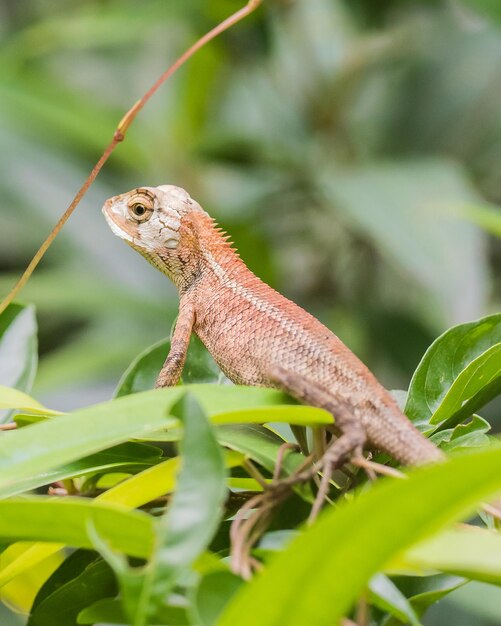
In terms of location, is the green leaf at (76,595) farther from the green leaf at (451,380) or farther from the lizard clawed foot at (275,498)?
the green leaf at (451,380)

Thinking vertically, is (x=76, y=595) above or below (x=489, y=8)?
below

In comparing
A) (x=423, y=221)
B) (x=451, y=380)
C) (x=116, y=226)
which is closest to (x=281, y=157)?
(x=423, y=221)

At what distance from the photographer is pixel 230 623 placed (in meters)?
0.60

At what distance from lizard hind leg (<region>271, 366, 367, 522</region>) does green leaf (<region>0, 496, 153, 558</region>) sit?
0.26 metres

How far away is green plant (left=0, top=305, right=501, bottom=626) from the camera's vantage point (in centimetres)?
57

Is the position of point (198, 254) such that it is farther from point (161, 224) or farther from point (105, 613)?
point (105, 613)

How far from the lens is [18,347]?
131 cm

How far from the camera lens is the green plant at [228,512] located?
570mm

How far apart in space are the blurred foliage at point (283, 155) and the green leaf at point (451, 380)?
58.5 inches

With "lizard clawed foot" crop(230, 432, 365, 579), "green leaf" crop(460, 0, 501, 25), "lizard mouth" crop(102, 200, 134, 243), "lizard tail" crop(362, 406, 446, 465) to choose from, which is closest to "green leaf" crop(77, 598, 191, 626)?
"lizard clawed foot" crop(230, 432, 365, 579)

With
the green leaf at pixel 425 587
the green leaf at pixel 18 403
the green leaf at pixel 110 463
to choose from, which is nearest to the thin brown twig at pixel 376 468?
the green leaf at pixel 425 587

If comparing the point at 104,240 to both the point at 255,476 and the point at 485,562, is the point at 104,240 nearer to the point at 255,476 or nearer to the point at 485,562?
the point at 255,476

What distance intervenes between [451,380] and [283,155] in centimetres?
203

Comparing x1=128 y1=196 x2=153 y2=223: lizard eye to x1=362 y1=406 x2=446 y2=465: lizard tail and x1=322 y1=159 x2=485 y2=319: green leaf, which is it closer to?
x1=362 y1=406 x2=446 y2=465: lizard tail
